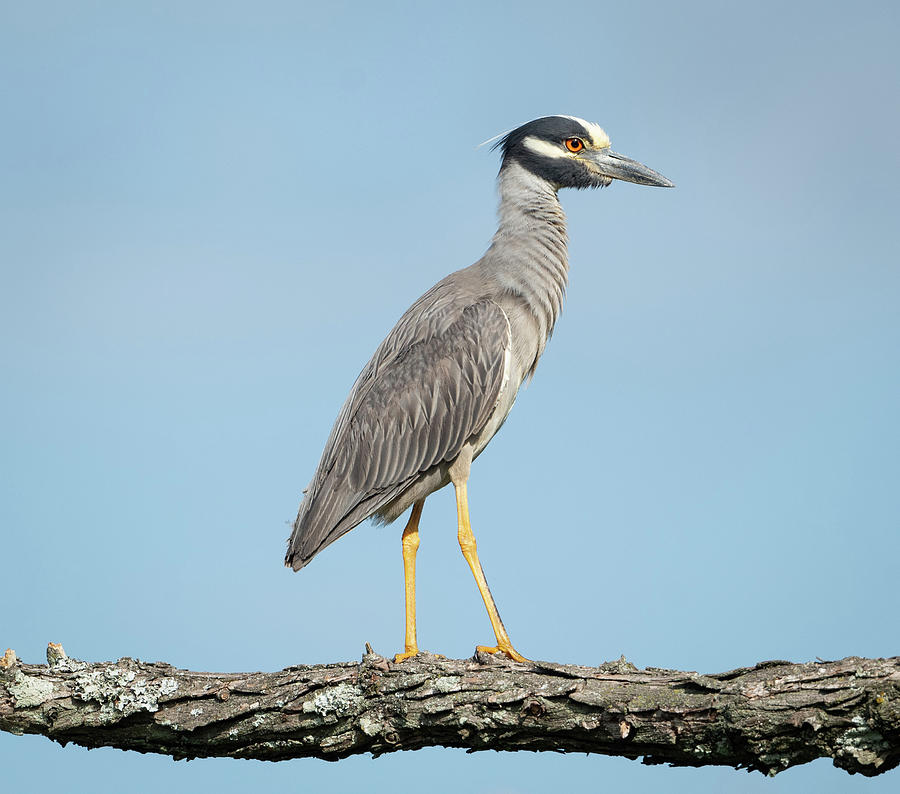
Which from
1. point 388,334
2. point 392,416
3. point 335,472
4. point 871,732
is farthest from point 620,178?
point 871,732

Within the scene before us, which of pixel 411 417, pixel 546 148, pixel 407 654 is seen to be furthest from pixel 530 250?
pixel 407 654

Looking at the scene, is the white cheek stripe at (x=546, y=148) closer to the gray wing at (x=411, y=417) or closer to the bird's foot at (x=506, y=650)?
the gray wing at (x=411, y=417)

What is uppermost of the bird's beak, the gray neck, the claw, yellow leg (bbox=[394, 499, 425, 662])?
the bird's beak

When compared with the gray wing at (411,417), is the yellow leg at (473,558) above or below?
below

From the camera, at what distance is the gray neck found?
23.6 feet

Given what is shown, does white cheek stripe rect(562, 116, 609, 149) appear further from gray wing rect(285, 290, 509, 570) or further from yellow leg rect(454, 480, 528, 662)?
yellow leg rect(454, 480, 528, 662)

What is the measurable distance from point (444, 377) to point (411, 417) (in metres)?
0.38

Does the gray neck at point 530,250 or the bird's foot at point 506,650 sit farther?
the gray neck at point 530,250

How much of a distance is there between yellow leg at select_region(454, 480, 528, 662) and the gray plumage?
28 centimetres

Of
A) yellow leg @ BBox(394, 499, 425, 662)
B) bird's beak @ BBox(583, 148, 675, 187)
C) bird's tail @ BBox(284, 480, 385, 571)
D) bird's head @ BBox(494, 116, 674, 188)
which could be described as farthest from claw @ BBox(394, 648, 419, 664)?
bird's beak @ BBox(583, 148, 675, 187)

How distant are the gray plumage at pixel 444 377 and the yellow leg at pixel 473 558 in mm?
275

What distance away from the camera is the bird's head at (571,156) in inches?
309

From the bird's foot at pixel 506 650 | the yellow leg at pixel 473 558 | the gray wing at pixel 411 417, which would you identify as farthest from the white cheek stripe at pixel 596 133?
the bird's foot at pixel 506 650

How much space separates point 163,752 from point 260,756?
541 mm
